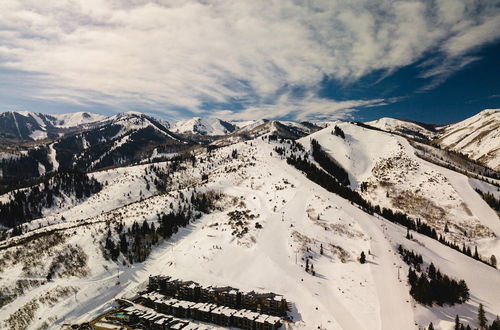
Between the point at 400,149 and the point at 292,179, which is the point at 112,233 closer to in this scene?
the point at 292,179

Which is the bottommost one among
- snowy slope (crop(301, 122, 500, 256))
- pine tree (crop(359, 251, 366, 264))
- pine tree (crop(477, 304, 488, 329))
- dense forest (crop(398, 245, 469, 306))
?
pine tree (crop(477, 304, 488, 329))

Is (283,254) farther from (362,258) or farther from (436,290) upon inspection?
(436,290)

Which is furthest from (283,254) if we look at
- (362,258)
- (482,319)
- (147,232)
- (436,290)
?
(147,232)

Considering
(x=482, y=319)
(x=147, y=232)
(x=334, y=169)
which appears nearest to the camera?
(x=482, y=319)

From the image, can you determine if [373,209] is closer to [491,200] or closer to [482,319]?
[491,200]

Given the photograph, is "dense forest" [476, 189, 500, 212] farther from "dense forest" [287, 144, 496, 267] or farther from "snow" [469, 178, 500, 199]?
"dense forest" [287, 144, 496, 267]

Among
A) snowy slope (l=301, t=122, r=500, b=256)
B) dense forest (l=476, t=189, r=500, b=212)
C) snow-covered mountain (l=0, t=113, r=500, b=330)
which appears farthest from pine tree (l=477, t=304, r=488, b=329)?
dense forest (l=476, t=189, r=500, b=212)

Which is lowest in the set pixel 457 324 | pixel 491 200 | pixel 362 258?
pixel 457 324

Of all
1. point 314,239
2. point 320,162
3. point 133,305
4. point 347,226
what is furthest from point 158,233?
point 320,162

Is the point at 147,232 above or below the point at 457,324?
above

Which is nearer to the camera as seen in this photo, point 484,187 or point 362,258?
point 362,258

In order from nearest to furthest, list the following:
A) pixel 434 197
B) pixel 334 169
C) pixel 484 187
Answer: pixel 434 197 < pixel 484 187 < pixel 334 169
